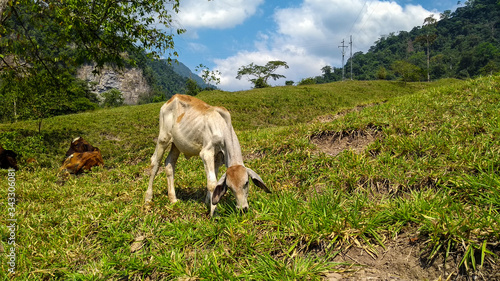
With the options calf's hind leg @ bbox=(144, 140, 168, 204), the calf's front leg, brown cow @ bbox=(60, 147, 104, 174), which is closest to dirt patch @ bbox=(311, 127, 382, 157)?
the calf's front leg

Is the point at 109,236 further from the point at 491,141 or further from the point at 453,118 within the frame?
the point at 453,118

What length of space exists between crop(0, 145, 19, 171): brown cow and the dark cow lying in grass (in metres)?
1.55

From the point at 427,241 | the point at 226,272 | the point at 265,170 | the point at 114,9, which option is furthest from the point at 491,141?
the point at 114,9

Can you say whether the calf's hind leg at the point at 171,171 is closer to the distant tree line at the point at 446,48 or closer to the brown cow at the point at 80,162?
the brown cow at the point at 80,162

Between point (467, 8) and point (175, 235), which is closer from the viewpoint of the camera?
point (175, 235)

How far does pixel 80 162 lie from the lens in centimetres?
890

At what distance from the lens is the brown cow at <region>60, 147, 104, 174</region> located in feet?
28.7

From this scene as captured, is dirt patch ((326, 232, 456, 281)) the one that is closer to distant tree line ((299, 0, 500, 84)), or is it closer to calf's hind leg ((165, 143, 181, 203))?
calf's hind leg ((165, 143, 181, 203))

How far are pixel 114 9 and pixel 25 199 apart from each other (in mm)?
6981

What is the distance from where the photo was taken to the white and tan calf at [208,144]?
3670 mm

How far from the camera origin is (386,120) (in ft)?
21.3

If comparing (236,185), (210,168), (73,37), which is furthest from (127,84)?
(236,185)

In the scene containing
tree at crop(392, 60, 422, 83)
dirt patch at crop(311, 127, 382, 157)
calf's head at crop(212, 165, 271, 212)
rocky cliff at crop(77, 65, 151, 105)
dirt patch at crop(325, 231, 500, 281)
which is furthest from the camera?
rocky cliff at crop(77, 65, 151, 105)

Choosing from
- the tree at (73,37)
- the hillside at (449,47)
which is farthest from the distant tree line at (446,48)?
the tree at (73,37)
